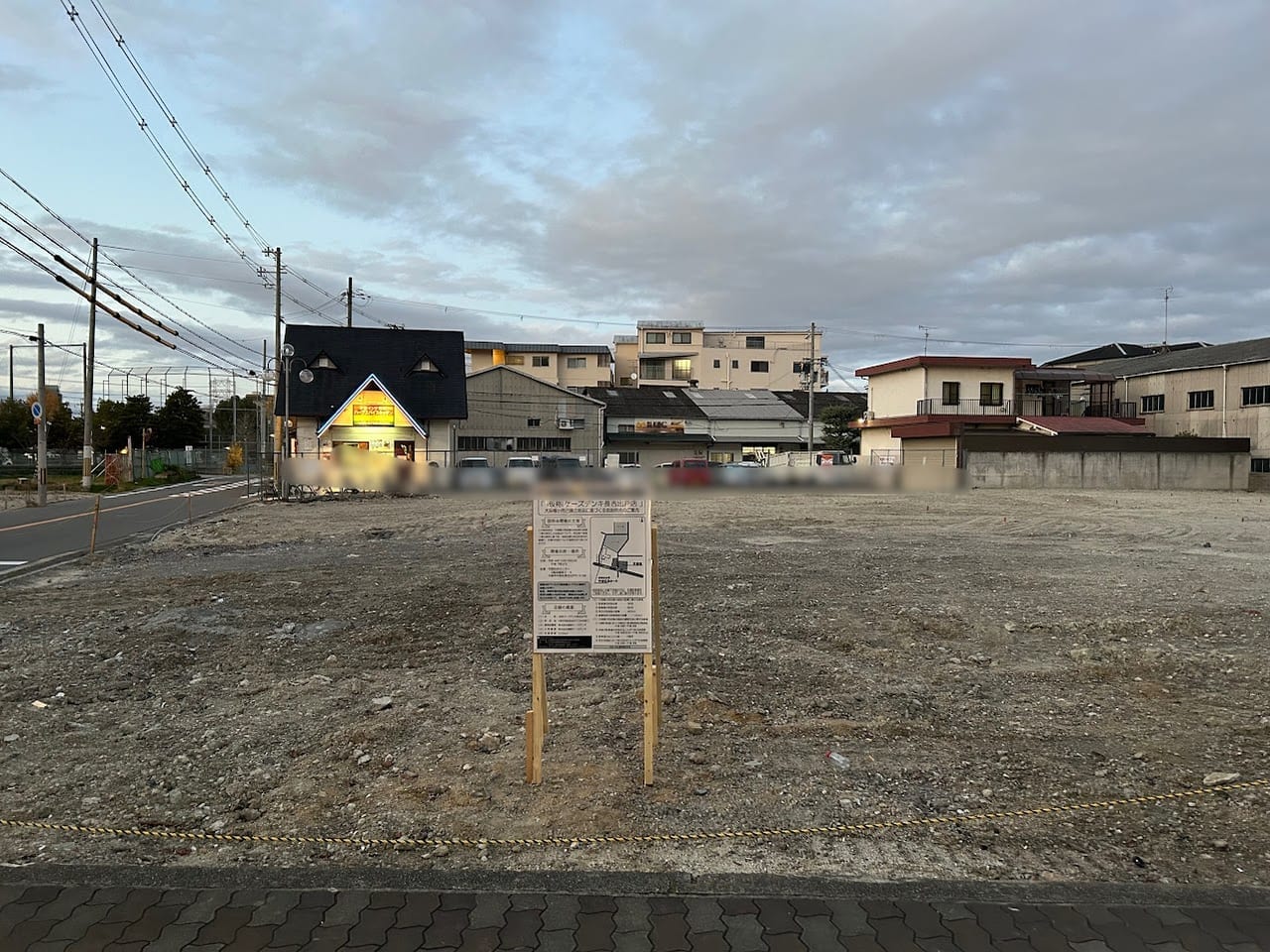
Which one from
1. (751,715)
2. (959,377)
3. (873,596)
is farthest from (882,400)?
(751,715)

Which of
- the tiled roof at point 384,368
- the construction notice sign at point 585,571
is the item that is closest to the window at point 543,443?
the tiled roof at point 384,368

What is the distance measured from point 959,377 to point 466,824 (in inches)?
1741

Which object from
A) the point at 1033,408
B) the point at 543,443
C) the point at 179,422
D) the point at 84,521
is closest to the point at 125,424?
the point at 179,422

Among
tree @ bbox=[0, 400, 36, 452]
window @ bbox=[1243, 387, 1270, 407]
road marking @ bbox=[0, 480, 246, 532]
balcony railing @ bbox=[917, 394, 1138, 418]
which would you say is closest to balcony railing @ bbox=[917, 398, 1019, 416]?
balcony railing @ bbox=[917, 394, 1138, 418]

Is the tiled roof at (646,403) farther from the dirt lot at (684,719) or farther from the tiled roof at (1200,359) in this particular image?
the dirt lot at (684,719)

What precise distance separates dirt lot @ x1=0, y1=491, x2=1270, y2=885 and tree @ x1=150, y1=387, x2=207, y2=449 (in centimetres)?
5828

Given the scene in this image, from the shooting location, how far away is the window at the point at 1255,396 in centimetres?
3791

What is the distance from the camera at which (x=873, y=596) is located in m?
9.05

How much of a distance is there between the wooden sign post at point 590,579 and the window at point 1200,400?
47156 millimetres

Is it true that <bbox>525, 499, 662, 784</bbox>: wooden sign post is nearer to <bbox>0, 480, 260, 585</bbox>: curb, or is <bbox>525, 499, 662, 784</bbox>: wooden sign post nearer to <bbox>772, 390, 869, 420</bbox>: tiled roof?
<bbox>0, 480, 260, 585</bbox>: curb

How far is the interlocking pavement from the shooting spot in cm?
277

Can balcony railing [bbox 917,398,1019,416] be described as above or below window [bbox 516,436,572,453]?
above

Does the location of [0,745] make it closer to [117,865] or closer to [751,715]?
[117,865]

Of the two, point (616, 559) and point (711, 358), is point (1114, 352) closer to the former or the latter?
point (711, 358)
